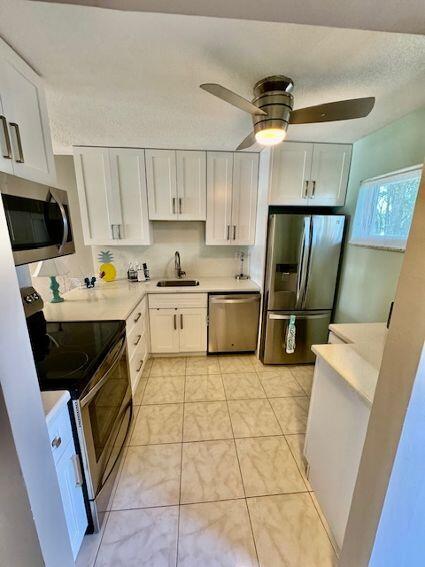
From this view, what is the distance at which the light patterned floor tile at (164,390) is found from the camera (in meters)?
2.29

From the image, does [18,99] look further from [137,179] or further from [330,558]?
[330,558]

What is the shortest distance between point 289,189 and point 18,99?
2213mm

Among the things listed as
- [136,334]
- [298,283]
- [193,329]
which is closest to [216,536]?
[136,334]

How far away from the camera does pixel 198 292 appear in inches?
110

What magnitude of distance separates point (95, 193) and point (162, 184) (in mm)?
736

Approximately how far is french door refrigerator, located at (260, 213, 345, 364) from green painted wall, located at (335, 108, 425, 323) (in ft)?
0.53

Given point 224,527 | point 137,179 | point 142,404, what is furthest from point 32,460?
point 137,179

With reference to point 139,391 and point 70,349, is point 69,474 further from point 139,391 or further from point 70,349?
point 139,391

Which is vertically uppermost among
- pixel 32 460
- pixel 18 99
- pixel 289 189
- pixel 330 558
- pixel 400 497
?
pixel 18 99

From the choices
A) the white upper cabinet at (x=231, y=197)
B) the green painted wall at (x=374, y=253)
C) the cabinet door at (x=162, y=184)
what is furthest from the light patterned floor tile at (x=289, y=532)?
the cabinet door at (x=162, y=184)

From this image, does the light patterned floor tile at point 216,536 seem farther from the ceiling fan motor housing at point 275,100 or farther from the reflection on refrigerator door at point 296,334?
the ceiling fan motor housing at point 275,100

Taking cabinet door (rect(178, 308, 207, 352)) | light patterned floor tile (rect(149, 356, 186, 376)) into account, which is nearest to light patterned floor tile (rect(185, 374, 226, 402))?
light patterned floor tile (rect(149, 356, 186, 376))

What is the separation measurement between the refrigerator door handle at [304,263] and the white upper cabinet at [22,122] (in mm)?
2189

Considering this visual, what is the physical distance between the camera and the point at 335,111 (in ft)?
4.46
